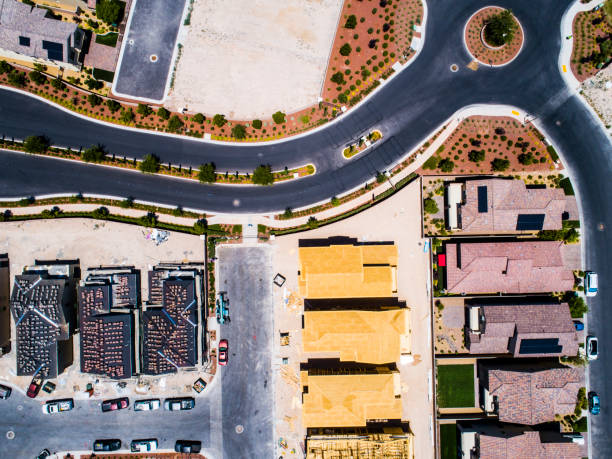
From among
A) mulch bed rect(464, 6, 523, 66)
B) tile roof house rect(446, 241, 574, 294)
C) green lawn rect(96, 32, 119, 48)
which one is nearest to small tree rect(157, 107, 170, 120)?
green lawn rect(96, 32, 119, 48)

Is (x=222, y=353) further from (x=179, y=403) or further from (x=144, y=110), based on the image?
(x=144, y=110)

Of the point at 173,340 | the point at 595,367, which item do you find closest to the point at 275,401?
the point at 173,340

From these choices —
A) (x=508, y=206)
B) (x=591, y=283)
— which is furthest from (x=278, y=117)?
(x=591, y=283)

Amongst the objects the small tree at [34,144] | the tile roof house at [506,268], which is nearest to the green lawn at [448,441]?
the tile roof house at [506,268]

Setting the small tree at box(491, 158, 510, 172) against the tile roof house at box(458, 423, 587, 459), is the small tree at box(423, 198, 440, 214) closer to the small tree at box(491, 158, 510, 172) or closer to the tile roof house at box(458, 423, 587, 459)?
the small tree at box(491, 158, 510, 172)

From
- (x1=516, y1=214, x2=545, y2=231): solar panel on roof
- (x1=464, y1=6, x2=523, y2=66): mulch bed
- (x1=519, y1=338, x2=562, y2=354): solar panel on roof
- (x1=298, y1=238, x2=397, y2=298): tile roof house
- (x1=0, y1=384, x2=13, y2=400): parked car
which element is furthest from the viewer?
(x1=464, y1=6, x2=523, y2=66): mulch bed

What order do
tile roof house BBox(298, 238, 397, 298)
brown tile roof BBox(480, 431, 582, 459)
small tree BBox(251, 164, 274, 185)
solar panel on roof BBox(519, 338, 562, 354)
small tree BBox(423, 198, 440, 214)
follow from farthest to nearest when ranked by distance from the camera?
1. small tree BBox(423, 198, 440, 214)
2. small tree BBox(251, 164, 274, 185)
3. tile roof house BBox(298, 238, 397, 298)
4. solar panel on roof BBox(519, 338, 562, 354)
5. brown tile roof BBox(480, 431, 582, 459)
